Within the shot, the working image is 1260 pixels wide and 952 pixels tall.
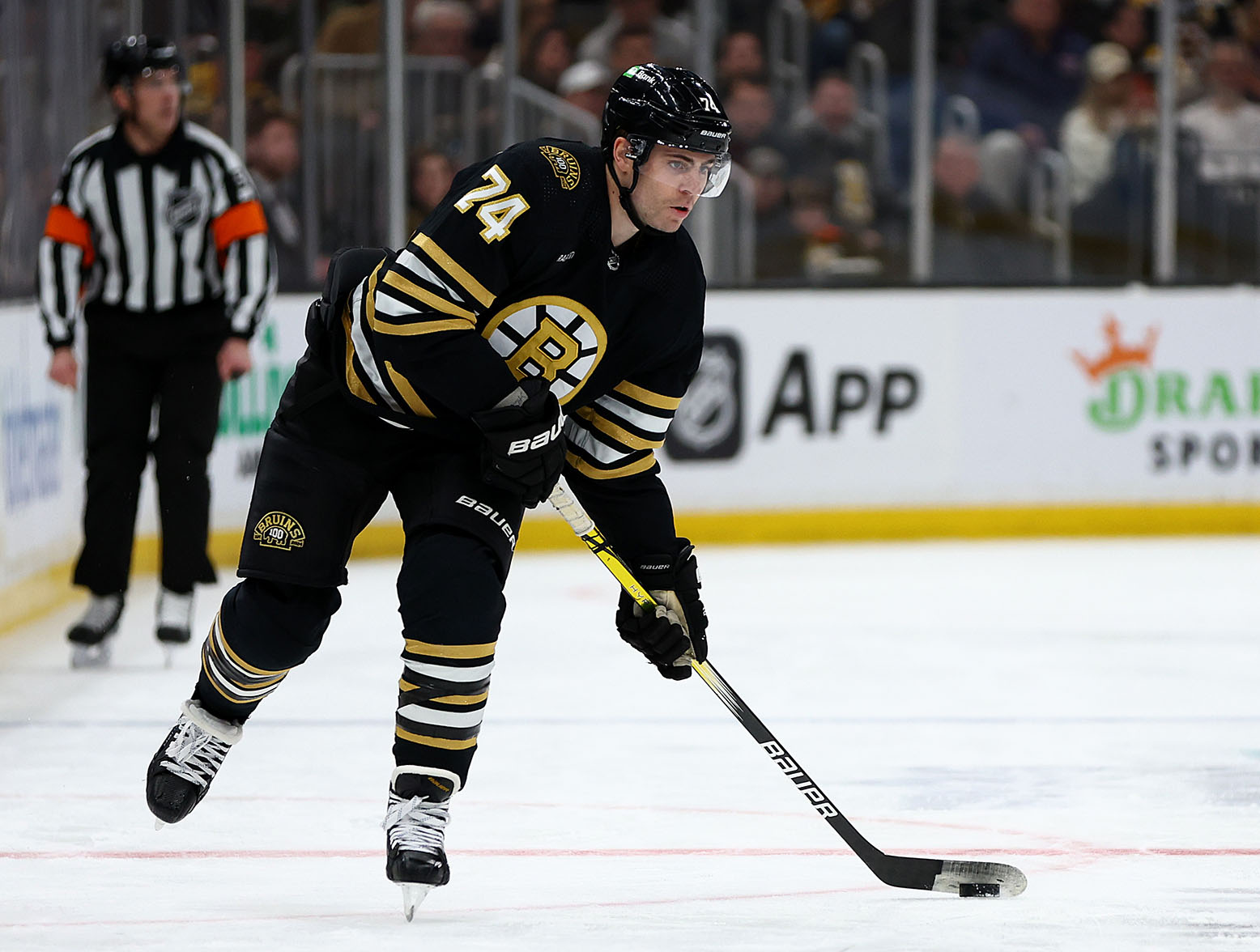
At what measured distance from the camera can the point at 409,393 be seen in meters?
2.41

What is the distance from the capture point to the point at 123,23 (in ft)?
19.5

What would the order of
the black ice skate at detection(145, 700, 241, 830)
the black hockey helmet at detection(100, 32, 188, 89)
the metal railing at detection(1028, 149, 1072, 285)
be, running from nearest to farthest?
the black ice skate at detection(145, 700, 241, 830) → the black hockey helmet at detection(100, 32, 188, 89) → the metal railing at detection(1028, 149, 1072, 285)

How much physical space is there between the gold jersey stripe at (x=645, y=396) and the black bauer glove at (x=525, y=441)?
0.57ft

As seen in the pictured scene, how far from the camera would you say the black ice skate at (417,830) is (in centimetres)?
229

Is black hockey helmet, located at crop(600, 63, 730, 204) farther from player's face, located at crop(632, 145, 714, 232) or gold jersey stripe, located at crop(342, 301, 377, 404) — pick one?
gold jersey stripe, located at crop(342, 301, 377, 404)

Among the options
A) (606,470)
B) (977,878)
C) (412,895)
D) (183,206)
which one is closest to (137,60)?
(183,206)

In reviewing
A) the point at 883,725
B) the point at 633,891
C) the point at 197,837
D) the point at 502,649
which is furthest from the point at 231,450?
the point at 633,891

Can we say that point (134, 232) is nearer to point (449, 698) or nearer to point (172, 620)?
point (172, 620)

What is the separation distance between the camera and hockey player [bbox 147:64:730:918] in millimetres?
2326

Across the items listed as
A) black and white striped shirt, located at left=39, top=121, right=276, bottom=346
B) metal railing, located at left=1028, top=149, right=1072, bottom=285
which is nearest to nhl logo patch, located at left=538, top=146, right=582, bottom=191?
black and white striped shirt, located at left=39, top=121, right=276, bottom=346

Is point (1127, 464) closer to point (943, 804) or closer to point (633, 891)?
point (943, 804)

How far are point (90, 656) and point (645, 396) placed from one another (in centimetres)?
218

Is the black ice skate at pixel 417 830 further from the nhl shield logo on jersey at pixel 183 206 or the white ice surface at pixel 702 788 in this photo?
the nhl shield logo on jersey at pixel 183 206

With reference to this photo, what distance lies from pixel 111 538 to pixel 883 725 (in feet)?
5.62
